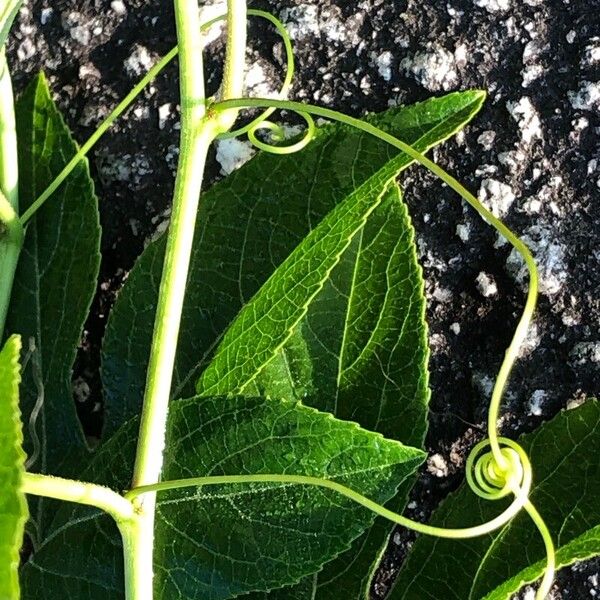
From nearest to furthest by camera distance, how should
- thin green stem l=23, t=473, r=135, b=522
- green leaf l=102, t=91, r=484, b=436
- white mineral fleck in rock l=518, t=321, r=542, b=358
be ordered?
thin green stem l=23, t=473, r=135, b=522 → green leaf l=102, t=91, r=484, b=436 → white mineral fleck in rock l=518, t=321, r=542, b=358

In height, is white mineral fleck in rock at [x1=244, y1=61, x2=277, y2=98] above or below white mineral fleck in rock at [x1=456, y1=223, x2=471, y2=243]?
above

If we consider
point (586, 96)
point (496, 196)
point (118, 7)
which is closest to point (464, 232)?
point (496, 196)

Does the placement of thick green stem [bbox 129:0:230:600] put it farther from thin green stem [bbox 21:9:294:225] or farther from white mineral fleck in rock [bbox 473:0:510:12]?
white mineral fleck in rock [bbox 473:0:510:12]

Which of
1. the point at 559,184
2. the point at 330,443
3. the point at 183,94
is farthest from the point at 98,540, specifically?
the point at 559,184

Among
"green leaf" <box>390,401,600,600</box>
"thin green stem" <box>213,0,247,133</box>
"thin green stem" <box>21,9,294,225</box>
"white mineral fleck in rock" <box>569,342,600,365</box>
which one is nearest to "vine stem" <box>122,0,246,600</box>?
"thin green stem" <box>213,0,247,133</box>

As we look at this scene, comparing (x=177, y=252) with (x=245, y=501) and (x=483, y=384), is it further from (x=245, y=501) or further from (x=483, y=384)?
(x=483, y=384)
